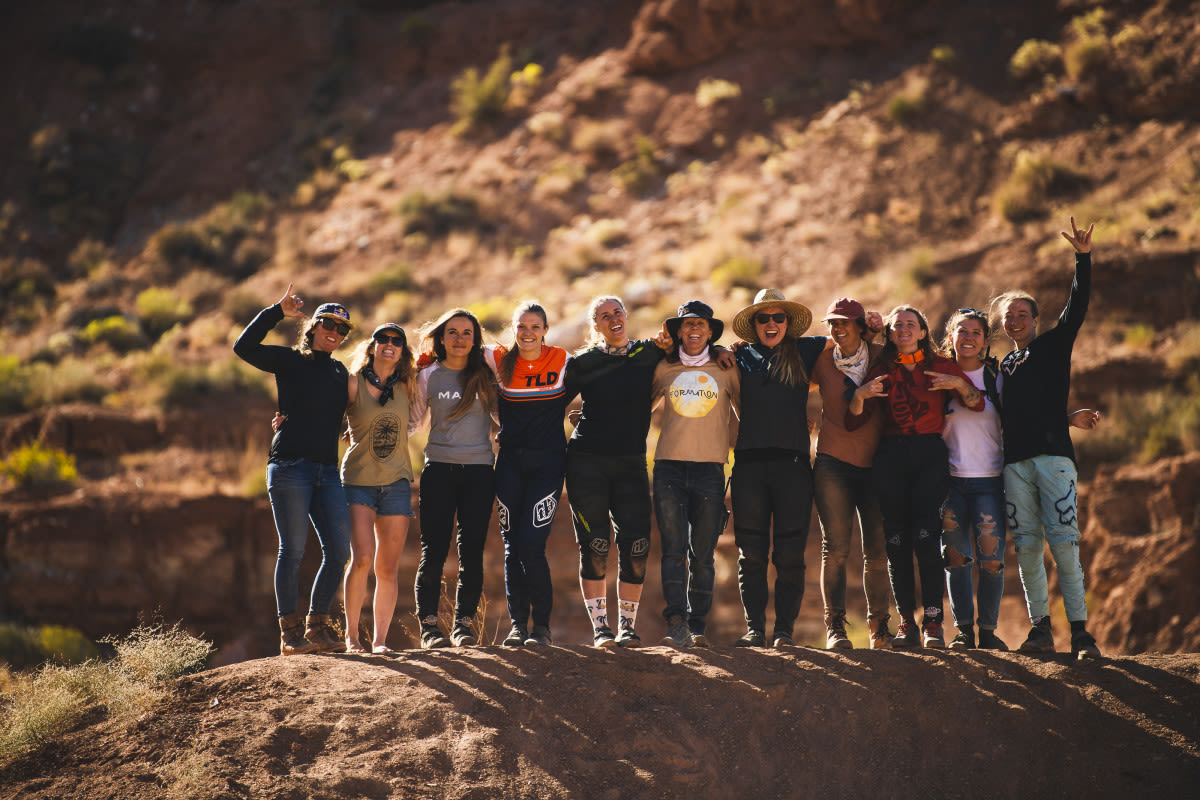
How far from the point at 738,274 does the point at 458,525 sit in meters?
12.8

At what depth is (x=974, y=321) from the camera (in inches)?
244

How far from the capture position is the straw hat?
631cm

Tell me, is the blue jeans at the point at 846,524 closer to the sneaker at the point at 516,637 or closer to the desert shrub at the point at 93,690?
the sneaker at the point at 516,637

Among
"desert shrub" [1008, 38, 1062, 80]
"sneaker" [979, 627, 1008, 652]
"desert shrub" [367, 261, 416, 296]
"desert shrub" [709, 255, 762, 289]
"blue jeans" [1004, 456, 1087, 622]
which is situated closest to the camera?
"blue jeans" [1004, 456, 1087, 622]

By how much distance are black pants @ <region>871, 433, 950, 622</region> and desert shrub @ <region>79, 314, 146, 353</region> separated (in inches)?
715

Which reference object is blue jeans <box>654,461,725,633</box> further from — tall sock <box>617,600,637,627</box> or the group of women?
tall sock <box>617,600,637,627</box>

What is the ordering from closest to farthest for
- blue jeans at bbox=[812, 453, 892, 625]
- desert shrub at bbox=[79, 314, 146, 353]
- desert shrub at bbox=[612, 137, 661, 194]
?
blue jeans at bbox=[812, 453, 892, 625], desert shrub at bbox=[79, 314, 146, 353], desert shrub at bbox=[612, 137, 661, 194]

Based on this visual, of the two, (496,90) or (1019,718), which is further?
(496,90)

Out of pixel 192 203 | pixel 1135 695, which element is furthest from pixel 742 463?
pixel 192 203

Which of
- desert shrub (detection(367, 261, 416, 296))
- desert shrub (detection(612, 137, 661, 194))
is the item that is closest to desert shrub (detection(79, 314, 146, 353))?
desert shrub (detection(367, 261, 416, 296))

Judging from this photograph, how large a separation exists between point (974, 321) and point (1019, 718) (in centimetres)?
248

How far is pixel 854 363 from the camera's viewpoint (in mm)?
6230

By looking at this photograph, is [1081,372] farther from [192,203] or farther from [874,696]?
A: [192,203]

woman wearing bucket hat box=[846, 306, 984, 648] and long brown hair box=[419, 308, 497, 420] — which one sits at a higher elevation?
long brown hair box=[419, 308, 497, 420]
